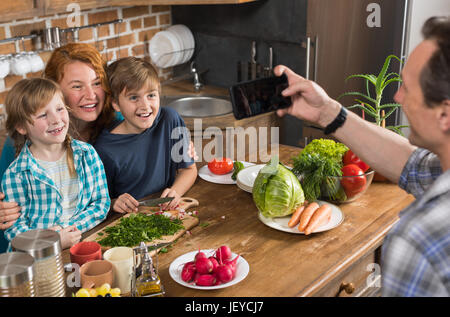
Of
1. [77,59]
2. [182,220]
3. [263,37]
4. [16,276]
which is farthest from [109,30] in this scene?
[16,276]

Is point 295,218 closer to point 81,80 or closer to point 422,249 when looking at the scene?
point 422,249

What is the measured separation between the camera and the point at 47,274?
4.00 ft

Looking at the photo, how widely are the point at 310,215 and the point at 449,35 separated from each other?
0.77m

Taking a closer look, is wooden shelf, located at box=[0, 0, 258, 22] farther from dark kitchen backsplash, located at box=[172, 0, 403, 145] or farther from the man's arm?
the man's arm

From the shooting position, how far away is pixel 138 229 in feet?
5.63

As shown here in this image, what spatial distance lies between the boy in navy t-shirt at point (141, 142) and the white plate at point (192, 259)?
1.67ft

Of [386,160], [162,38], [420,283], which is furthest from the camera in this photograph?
[162,38]

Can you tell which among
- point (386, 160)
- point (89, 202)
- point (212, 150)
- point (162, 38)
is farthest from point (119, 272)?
point (162, 38)

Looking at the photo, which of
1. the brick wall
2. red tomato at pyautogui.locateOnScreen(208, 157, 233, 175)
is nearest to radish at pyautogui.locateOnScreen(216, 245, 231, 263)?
red tomato at pyautogui.locateOnScreen(208, 157, 233, 175)

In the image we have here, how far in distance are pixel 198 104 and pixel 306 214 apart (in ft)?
6.84

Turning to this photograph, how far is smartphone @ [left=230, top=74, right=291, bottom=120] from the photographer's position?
1579 mm

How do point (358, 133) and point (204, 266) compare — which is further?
point (358, 133)

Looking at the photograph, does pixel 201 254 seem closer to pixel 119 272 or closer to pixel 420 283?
pixel 119 272

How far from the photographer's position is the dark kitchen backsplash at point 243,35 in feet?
11.2
